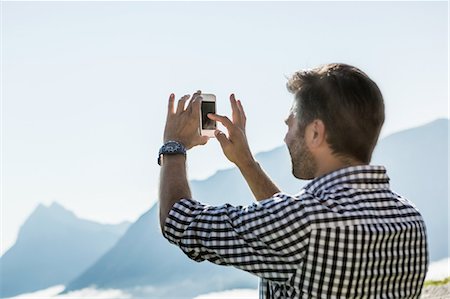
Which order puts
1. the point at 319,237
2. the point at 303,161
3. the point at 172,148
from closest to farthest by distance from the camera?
the point at 319,237 < the point at 303,161 < the point at 172,148

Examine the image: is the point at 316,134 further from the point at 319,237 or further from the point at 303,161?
the point at 319,237

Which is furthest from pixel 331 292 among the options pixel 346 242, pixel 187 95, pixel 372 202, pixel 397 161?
pixel 397 161

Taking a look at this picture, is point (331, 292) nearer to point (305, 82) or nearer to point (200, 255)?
point (200, 255)

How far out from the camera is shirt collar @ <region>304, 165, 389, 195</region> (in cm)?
163

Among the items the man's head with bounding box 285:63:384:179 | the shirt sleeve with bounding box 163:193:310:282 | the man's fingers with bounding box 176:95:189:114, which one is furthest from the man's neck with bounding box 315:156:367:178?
the man's fingers with bounding box 176:95:189:114

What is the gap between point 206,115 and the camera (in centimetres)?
191

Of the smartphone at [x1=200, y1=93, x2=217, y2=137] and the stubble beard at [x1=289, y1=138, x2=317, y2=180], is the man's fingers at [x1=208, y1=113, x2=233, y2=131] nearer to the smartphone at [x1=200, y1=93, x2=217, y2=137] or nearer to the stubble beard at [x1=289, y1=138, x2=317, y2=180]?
the smartphone at [x1=200, y1=93, x2=217, y2=137]

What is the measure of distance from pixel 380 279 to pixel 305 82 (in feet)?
1.53

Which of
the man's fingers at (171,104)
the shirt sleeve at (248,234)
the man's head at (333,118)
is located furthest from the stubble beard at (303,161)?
the man's fingers at (171,104)

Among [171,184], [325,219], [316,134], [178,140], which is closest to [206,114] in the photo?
[178,140]

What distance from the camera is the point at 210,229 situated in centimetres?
165

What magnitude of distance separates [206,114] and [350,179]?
0.46 m

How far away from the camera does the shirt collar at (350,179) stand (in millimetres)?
1630

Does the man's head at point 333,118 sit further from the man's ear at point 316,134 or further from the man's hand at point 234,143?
the man's hand at point 234,143
